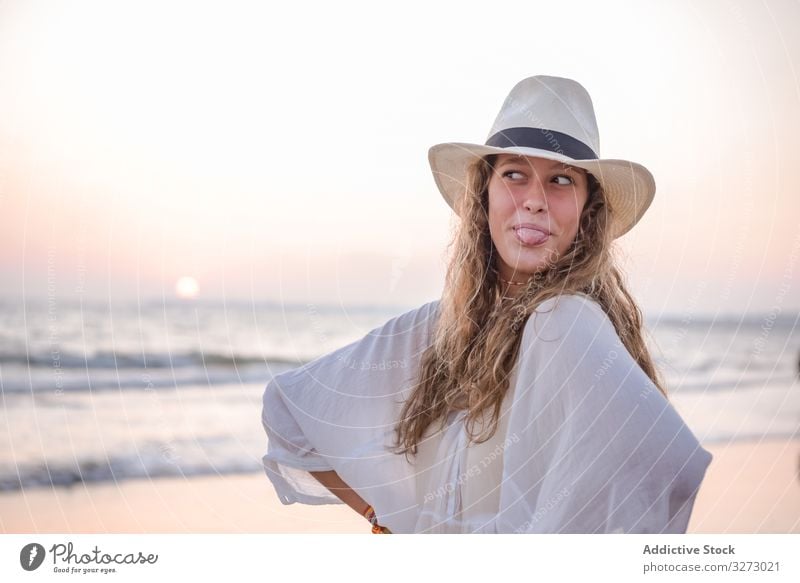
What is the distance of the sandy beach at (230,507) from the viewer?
3.16 meters

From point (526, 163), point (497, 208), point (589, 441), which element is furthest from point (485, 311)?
point (589, 441)

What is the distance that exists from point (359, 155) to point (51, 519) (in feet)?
5.83

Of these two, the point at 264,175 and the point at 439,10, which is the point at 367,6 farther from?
the point at 264,175

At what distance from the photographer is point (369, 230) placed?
290 centimetres

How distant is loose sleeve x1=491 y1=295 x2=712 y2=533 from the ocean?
195 cm

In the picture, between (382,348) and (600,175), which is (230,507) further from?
(600,175)

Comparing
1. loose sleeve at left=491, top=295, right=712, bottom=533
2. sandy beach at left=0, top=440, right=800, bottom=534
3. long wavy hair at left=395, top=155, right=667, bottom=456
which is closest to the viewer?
loose sleeve at left=491, top=295, right=712, bottom=533

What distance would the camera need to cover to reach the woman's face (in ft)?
6.01

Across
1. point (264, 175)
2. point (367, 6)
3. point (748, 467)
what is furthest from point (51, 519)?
point (748, 467)

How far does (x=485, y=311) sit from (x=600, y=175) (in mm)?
387

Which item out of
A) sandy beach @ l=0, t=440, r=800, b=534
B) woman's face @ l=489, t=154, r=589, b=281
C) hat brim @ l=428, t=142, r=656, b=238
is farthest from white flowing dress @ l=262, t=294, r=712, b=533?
sandy beach @ l=0, t=440, r=800, b=534

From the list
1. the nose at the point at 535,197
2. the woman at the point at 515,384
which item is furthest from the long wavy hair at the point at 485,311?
the nose at the point at 535,197

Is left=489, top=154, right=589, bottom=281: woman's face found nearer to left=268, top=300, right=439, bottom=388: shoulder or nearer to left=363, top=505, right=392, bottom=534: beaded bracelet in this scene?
left=268, top=300, right=439, bottom=388: shoulder

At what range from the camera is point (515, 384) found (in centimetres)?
179
